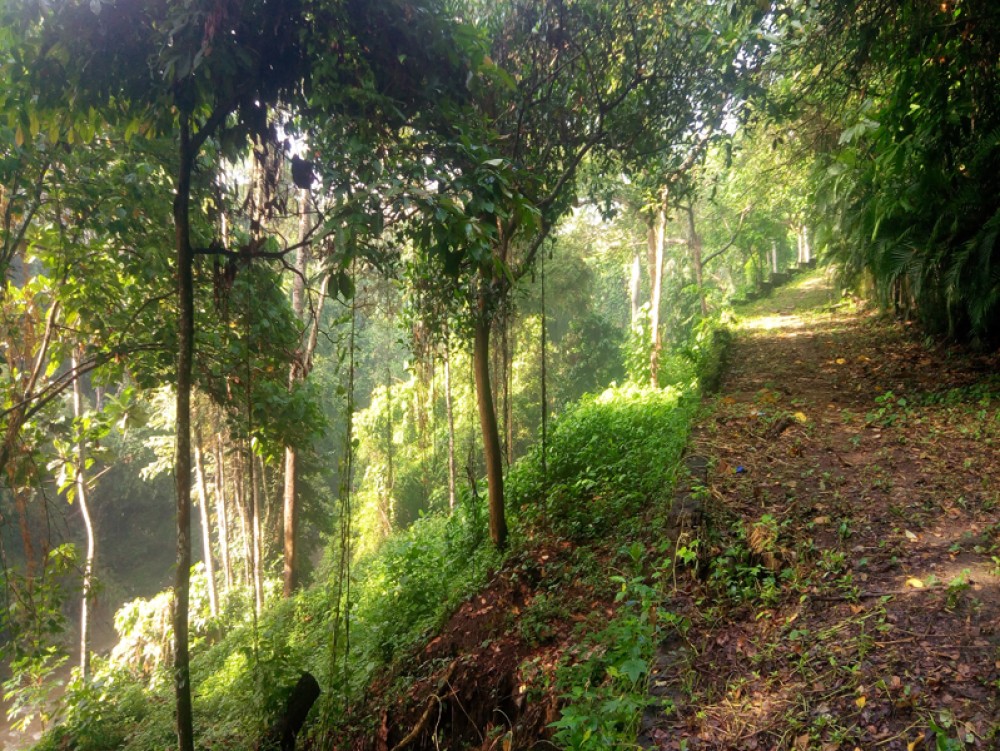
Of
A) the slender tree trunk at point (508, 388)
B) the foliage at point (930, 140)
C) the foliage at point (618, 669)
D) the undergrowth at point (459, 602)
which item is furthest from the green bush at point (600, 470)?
the foliage at point (930, 140)

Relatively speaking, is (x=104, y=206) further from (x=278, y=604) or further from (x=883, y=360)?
(x=883, y=360)

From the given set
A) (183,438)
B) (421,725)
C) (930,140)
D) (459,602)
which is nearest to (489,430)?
(459,602)

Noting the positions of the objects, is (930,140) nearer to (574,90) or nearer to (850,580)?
(574,90)

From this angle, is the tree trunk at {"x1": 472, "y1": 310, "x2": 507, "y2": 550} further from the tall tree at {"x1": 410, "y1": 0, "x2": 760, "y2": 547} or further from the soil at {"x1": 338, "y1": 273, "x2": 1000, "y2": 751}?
the soil at {"x1": 338, "y1": 273, "x2": 1000, "y2": 751}

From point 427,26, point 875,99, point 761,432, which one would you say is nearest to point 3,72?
point 427,26

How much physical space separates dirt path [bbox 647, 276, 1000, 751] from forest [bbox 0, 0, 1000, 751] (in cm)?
3

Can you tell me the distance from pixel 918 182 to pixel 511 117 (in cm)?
469

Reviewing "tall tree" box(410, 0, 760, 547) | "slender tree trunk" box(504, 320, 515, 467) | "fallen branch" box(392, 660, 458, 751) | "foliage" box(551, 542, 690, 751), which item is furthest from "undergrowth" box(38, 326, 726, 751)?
"tall tree" box(410, 0, 760, 547)

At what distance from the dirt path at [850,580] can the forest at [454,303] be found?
0.10 ft

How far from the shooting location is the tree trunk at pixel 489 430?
203 inches

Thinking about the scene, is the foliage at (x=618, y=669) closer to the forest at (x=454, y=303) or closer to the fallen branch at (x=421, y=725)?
the forest at (x=454, y=303)

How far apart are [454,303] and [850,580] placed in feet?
12.5

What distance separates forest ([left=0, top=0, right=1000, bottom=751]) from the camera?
10.2 feet

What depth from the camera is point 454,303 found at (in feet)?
18.6
